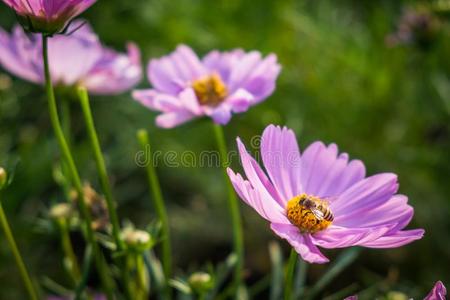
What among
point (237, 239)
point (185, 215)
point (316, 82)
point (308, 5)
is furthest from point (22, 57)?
point (308, 5)

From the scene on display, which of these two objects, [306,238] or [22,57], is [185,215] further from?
[306,238]

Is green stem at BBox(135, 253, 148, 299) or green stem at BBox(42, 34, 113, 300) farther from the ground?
green stem at BBox(42, 34, 113, 300)

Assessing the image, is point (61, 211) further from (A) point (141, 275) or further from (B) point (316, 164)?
(B) point (316, 164)

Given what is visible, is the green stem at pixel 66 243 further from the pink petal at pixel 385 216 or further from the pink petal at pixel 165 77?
the pink petal at pixel 385 216

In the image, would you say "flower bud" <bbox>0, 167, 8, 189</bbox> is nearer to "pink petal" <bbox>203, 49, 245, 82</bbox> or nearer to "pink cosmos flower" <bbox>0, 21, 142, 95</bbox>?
"pink cosmos flower" <bbox>0, 21, 142, 95</bbox>

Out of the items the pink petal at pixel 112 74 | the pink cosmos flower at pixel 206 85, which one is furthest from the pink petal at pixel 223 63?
the pink petal at pixel 112 74

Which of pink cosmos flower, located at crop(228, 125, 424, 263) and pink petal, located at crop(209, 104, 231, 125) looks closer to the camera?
pink cosmos flower, located at crop(228, 125, 424, 263)

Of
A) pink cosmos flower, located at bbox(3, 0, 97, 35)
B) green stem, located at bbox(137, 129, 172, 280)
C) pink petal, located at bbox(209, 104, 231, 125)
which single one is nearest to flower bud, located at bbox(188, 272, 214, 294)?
green stem, located at bbox(137, 129, 172, 280)

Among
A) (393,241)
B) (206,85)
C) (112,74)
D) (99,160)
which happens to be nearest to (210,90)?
(206,85)

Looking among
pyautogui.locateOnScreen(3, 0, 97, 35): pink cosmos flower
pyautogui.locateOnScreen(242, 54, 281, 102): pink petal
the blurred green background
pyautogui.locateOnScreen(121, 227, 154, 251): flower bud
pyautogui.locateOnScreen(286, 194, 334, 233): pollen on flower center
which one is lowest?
the blurred green background
